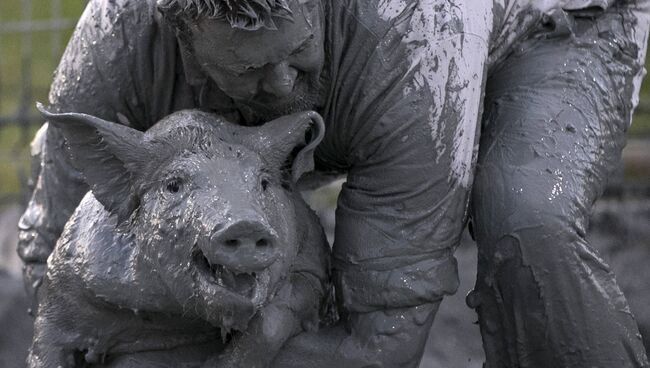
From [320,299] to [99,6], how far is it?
2.64 feet

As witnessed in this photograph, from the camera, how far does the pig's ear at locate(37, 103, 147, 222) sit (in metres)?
2.89

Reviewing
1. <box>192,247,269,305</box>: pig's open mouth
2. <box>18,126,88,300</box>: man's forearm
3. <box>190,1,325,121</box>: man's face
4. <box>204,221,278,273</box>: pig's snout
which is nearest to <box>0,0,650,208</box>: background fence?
<box>18,126,88,300</box>: man's forearm

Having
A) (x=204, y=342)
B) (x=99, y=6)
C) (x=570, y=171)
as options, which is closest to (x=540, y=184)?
(x=570, y=171)

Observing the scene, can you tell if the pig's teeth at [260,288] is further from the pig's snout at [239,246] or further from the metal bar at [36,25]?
the metal bar at [36,25]

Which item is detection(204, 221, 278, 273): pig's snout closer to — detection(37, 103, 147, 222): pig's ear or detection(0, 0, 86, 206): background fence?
detection(37, 103, 147, 222): pig's ear

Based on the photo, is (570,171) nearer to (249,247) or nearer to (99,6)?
(249,247)

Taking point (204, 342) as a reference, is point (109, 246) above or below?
above

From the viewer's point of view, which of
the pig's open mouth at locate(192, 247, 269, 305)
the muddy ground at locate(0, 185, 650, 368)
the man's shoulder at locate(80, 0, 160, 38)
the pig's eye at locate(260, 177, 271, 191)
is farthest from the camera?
the muddy ground at locate(0, 185, 650, 368)

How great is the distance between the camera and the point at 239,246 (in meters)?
2.59

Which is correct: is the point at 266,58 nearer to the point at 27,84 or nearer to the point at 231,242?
the point at 231,242

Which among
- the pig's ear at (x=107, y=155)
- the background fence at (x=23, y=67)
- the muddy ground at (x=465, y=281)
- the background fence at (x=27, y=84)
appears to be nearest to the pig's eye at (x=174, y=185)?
the pig's ear at (x=107, y=155)

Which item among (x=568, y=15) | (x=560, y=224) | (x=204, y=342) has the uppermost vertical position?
(x=568, y=15)

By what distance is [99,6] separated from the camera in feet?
10.5

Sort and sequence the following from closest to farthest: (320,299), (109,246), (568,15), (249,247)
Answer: (249,247) < (109,246) < (320,299) < (568,15)
